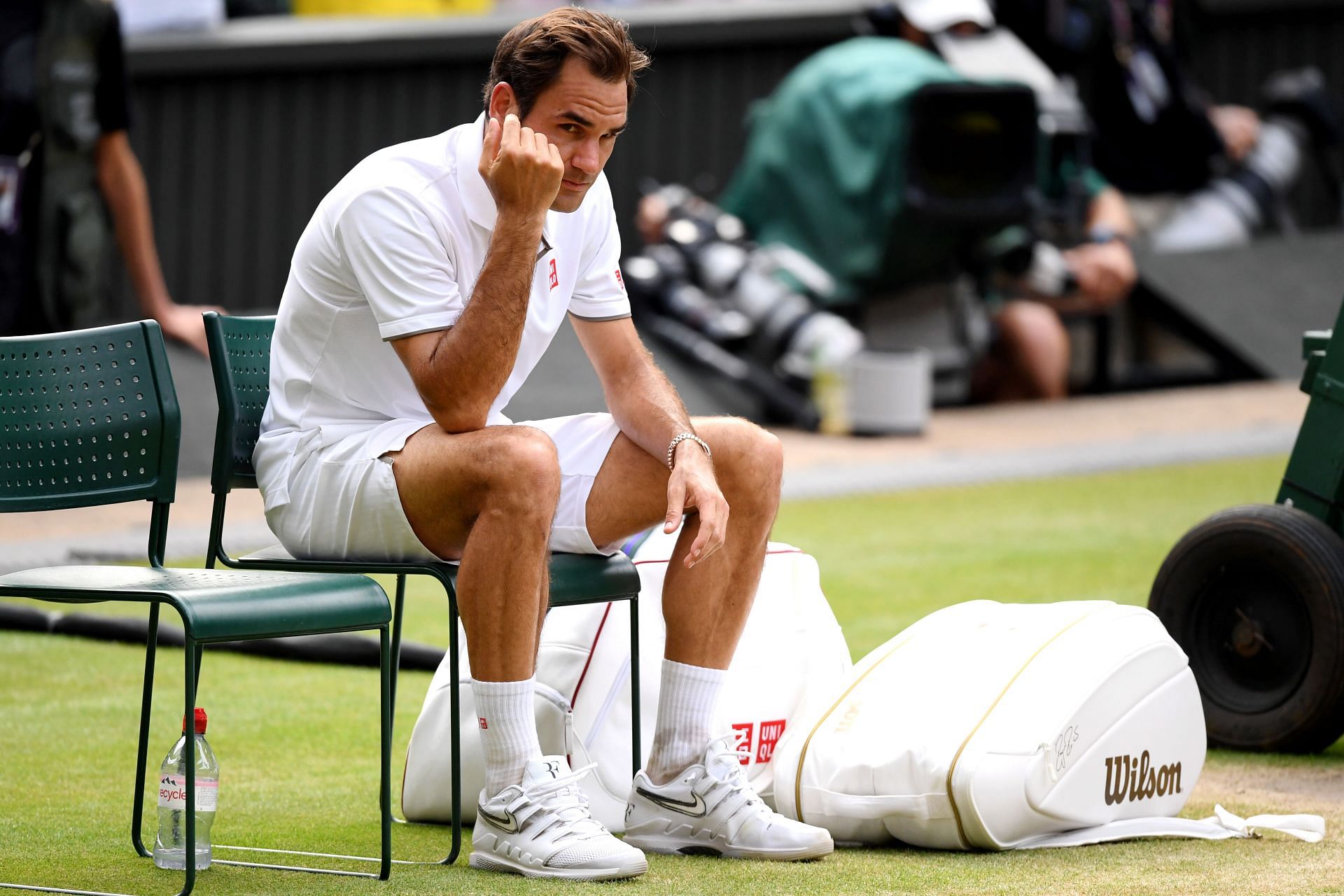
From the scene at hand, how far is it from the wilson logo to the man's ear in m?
1.34

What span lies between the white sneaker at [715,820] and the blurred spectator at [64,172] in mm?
2918

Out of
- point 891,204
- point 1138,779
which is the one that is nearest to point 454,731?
point 1138,779

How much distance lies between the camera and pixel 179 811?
2.91 metres

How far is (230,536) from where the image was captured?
22.1 ft

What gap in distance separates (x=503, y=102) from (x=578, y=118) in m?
0.12

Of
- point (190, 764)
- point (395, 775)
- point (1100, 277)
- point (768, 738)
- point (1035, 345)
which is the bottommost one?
point (1035, 345)

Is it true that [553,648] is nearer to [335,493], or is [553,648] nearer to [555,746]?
[555,746]

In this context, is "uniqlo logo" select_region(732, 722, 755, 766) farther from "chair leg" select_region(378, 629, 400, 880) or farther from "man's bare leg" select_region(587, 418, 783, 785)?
"chair leg" select_region(378, 629, 400, 880)

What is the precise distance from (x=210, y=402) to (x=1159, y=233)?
20.6 feet

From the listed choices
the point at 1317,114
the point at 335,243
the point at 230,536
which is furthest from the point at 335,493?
the point at 1317,114

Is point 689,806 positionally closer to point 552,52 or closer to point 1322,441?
point 552,52

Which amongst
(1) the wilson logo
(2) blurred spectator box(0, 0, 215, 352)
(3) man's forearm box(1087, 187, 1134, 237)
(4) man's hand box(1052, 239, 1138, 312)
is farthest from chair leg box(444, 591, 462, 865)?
(3) man's forearm box(1087, 187, 1134, 237)

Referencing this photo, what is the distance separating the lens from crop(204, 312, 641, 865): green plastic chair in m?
2.94

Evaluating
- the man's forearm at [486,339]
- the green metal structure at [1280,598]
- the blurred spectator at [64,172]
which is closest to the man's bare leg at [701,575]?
the man's forearm at [486,339]
